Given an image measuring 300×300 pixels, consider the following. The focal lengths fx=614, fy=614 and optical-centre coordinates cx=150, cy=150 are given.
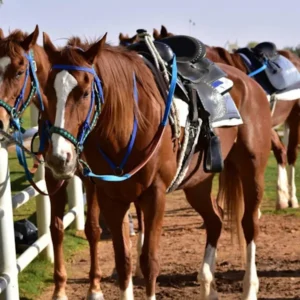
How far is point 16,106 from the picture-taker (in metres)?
4.33

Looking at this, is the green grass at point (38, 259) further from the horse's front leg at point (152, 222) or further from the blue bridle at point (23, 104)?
the horse's front leg at point (152, 222)

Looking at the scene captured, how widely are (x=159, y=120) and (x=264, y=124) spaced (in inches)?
56.0

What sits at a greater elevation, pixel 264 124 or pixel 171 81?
pixel 171 81

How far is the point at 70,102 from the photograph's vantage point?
316 centimetres

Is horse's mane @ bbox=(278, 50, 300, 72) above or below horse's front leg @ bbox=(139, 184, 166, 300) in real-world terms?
above

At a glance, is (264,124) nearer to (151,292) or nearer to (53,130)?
(151,292)

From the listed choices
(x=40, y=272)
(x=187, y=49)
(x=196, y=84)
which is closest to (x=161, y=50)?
(x=196, y=84)

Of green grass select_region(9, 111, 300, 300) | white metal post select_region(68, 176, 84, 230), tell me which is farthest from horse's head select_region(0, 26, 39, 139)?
white metal post select_region(68, 176, 84, 230)

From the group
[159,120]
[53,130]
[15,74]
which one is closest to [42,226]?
[15,74]

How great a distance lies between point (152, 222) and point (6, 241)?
0.99 meters

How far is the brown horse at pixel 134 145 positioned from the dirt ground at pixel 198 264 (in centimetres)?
38

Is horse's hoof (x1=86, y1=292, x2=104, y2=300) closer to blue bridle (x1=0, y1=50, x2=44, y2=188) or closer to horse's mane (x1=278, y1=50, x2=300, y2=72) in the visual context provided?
blue bridle (x1=0, y1=50, x2=44, y2=188)

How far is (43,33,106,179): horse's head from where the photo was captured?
10.2 feet

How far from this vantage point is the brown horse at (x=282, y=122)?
7.45m
